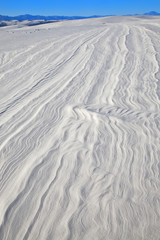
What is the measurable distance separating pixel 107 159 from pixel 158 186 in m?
0.56

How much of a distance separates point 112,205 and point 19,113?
1.97 metres

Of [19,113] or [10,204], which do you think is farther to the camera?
[19,113]

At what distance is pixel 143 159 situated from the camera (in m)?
2.22

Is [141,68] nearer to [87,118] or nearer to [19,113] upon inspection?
[87,118]

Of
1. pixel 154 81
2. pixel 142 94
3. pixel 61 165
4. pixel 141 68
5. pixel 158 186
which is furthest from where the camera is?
pixel 141 68

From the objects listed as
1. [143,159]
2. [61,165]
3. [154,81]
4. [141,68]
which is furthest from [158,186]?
[141,68]

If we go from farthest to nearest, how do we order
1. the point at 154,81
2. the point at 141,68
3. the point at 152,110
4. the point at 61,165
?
1. the point at 141,68
2. the point at 154,81
3. the point at 152,110
4. the point at 61,165

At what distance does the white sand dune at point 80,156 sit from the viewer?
5.31ft

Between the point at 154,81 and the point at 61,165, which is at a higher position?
the point at 154,81

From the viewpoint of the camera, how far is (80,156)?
7.41 feet

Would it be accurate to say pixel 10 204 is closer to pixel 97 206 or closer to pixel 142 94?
pixel 97 206

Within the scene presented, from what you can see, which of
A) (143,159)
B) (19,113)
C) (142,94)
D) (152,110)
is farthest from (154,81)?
(19,113)

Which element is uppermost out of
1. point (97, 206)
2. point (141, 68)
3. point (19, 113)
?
point (141, 68)

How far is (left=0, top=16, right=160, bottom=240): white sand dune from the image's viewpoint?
1619 mm
